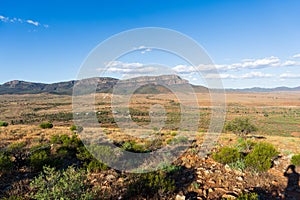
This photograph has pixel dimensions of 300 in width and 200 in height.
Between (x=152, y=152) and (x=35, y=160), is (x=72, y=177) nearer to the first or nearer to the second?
(x=35, y=160)

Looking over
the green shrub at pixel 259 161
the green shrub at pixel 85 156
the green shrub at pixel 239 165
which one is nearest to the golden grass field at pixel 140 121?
the green shrub at pixel 259 161

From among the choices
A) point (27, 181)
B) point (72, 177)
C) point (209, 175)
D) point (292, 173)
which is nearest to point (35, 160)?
point (27, 181)

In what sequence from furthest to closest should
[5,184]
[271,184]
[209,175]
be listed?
[209,175] → [271,184] → [5,184]

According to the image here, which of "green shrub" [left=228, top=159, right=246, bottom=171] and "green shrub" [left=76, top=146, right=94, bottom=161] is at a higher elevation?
"green shrub" [left=76, top=146, right=94, bottom=161]

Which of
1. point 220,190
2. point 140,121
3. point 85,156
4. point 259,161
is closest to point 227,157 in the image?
point 259,161

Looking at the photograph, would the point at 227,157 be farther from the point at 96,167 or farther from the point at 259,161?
the point at 96,167

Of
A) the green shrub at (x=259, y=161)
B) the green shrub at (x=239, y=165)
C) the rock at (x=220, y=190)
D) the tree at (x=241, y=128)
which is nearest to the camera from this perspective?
the rock at (x=220, y=190)

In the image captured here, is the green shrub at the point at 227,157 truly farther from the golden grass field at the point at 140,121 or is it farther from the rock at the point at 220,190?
the golden grass field at the point at 140,121

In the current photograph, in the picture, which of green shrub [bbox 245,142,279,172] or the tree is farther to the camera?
the tree

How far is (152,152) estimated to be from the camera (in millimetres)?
10820

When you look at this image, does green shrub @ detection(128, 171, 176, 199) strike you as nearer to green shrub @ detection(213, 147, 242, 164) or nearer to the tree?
green shrub @ detection(213, 147, 242, 164)

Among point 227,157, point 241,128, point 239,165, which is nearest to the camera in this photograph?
point 239,165

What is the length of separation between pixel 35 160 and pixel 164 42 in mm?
6494

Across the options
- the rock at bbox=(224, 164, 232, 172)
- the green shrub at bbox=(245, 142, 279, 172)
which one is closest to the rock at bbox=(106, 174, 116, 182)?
the rock at bbox=(224, 164, 232, 172)
